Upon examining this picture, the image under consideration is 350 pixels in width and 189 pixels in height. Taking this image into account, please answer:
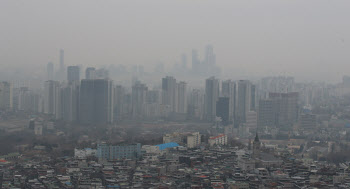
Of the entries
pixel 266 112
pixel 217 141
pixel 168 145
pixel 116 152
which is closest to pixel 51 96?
pixel 266 112

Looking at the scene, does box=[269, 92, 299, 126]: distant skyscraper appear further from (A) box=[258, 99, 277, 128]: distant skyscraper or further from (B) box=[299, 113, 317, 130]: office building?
(B) box=[299, 113, 317, 130]: office building

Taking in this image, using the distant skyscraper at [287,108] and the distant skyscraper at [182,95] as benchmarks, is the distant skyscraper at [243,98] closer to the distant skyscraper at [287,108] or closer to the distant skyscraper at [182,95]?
the distant skyscraper at [287,108]

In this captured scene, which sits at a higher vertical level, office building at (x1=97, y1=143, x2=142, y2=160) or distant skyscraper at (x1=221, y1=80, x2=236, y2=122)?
distant skyscraper at (x1=221, y1=80, x2=236, y2=122)

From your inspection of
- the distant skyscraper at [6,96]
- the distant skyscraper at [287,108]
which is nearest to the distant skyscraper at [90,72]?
the distant skyscraper at [6,96]

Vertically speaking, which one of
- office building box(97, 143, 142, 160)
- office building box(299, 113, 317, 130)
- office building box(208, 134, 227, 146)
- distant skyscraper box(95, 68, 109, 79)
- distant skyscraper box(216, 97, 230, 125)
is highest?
distant skyscraper box(95, 68, 109, 79)

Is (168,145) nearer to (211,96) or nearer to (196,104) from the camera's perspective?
(211,96)

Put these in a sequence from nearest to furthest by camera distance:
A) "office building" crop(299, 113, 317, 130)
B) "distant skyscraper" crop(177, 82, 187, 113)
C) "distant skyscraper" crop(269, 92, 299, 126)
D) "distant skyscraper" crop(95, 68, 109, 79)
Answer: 1. "office building" crop(299, 113, 317, 130)
2. "distant skyscraper" crop(269, 92, 299, 126)
3. "distant skyscraper" crop(95, 68, 109, 79)
4. "distant skyscraper" crop(177, 82, 187, 113)

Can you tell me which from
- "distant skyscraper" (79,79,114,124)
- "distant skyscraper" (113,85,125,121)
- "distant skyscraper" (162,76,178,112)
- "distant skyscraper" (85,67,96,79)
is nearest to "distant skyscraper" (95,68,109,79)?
"distant skyscraper" (85,67,96,79)

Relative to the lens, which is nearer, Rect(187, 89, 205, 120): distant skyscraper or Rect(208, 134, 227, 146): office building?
Rect(208, 134, 227, 146): office building
